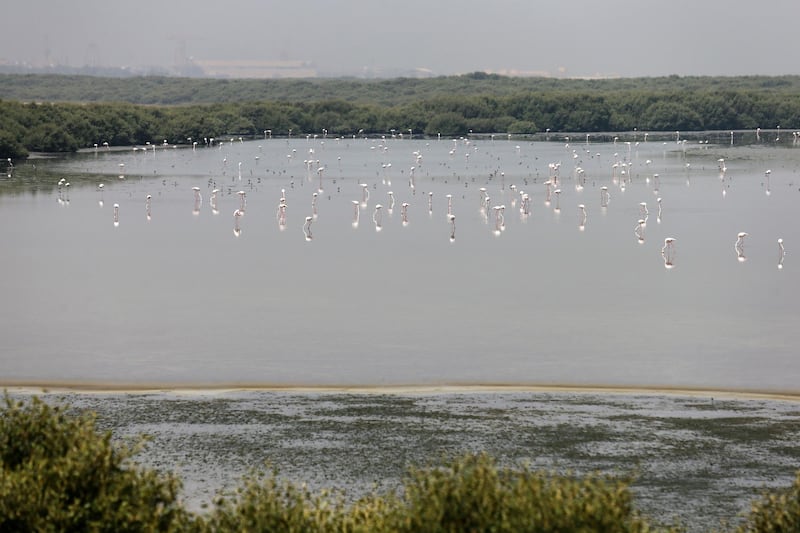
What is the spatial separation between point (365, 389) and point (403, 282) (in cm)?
1730

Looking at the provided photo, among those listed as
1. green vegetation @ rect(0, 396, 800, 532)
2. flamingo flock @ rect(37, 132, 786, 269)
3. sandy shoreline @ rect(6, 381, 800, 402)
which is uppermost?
flamingo flock @ rect(37, 132, 786, 269)

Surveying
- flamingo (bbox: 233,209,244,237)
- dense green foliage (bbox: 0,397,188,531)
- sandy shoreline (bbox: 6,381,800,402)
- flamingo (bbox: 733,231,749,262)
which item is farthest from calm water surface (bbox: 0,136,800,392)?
dense green foliage (bbox: 0,397,188,531)

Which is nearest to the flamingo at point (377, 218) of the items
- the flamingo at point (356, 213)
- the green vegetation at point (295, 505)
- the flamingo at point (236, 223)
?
the flamingo at point (356, 213)

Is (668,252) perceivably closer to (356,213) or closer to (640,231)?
(640,231)

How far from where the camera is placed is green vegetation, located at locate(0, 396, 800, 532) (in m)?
16.6

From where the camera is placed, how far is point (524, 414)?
95.0 feet

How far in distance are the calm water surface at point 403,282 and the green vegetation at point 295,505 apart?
13.8 meters

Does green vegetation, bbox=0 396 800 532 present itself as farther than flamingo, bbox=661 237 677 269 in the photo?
No

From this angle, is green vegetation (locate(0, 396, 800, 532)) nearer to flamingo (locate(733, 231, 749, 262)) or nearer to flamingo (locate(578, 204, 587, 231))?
flamingo (locate(733, 231, 749, 262))

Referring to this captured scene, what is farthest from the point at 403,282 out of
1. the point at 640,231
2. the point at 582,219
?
the point at 582,219

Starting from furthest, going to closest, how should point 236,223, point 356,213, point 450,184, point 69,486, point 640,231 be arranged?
point 450,184 → point 356,213 → point 236,223 → point 640,231 → point 69,486

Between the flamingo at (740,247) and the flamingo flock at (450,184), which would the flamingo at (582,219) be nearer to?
the flamingo flock at (450,184)

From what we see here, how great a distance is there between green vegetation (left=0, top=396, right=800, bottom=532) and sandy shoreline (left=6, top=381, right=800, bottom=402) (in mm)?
12218

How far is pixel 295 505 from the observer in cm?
1791
